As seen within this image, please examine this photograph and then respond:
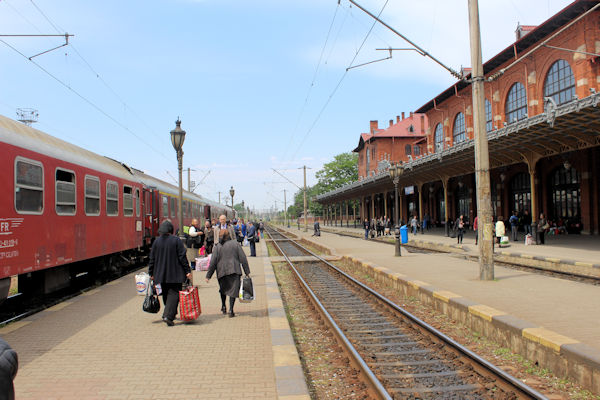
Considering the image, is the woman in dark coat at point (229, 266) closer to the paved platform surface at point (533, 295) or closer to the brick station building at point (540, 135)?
the paved platform surface at point (533, 295)

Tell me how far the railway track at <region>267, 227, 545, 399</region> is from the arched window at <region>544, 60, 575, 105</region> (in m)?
24.6

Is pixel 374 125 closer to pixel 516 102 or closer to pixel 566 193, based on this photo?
pixel 516 102

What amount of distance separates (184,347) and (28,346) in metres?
2.10

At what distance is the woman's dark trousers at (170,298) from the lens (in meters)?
7.20

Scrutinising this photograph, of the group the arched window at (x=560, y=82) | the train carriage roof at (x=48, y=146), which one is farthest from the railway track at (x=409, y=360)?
the arched window at (x=560, y=82)

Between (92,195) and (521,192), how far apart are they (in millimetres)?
29951

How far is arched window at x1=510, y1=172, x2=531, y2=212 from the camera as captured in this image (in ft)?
105

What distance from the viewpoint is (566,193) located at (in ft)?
93.2

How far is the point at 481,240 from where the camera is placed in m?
10.6

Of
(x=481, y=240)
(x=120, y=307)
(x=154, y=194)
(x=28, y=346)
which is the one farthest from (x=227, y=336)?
(x=154, y=194)

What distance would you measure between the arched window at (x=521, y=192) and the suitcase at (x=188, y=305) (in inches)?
1172

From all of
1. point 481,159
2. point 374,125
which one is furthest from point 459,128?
point 374,125

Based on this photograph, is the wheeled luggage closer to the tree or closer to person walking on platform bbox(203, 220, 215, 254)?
person walking on platform bbox(203, 220, 215, 254)

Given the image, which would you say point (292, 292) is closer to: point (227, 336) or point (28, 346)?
point (227, 336)
